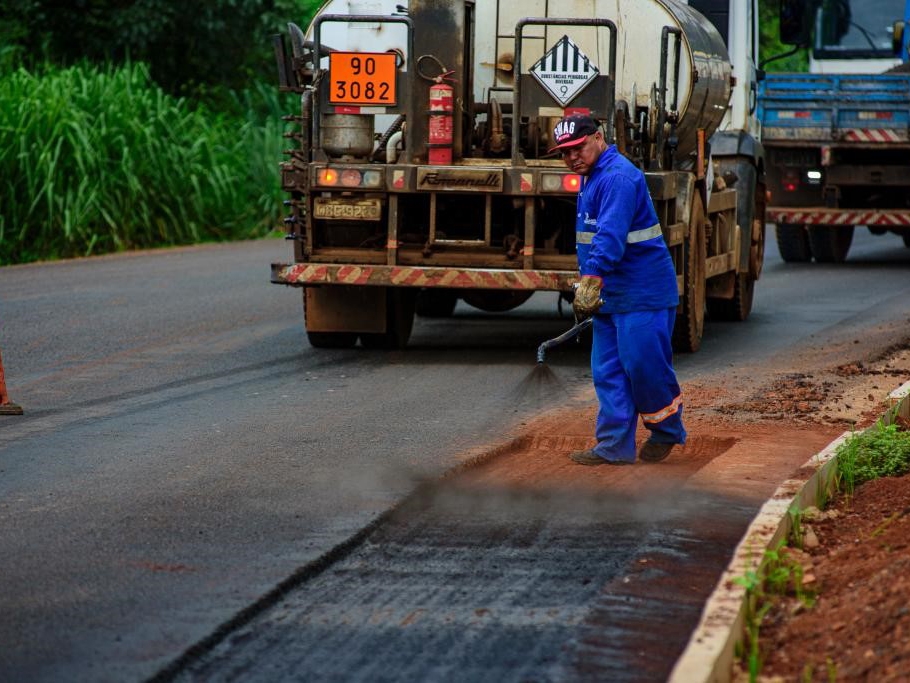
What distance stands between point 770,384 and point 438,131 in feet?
8.70

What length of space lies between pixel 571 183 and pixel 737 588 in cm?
578

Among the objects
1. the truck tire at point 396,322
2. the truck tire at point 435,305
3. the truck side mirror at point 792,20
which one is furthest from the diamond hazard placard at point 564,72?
the truck side mirror at point 792,20

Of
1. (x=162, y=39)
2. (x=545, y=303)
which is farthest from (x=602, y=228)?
(x=162, y=39)

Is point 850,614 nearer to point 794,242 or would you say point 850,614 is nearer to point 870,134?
point 870,134

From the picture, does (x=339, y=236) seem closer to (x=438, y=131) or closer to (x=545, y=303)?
(x=438, y=131)

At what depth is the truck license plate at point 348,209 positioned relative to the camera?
10.7 meters

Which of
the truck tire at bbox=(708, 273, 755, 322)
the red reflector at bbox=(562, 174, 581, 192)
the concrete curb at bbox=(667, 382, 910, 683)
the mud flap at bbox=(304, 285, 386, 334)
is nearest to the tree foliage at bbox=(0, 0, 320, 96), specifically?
the truck tire at bbox=(708, 273, 755, 322)

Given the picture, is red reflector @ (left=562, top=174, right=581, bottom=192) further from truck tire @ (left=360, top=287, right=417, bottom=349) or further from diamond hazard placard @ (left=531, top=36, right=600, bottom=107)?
truck tire @ (left=360, top=287, right=417, bottom=349)

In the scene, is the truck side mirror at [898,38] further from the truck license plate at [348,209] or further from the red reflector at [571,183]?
the truck license plate at [348,209]

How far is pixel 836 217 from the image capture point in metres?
19.0

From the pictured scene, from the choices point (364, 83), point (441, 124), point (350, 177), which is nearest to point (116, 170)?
point (364, 83)

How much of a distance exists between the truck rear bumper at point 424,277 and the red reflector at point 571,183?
0.52 meters

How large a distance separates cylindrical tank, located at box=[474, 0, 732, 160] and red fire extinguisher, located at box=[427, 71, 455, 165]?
0.72 meters

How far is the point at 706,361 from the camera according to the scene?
1126 cm
